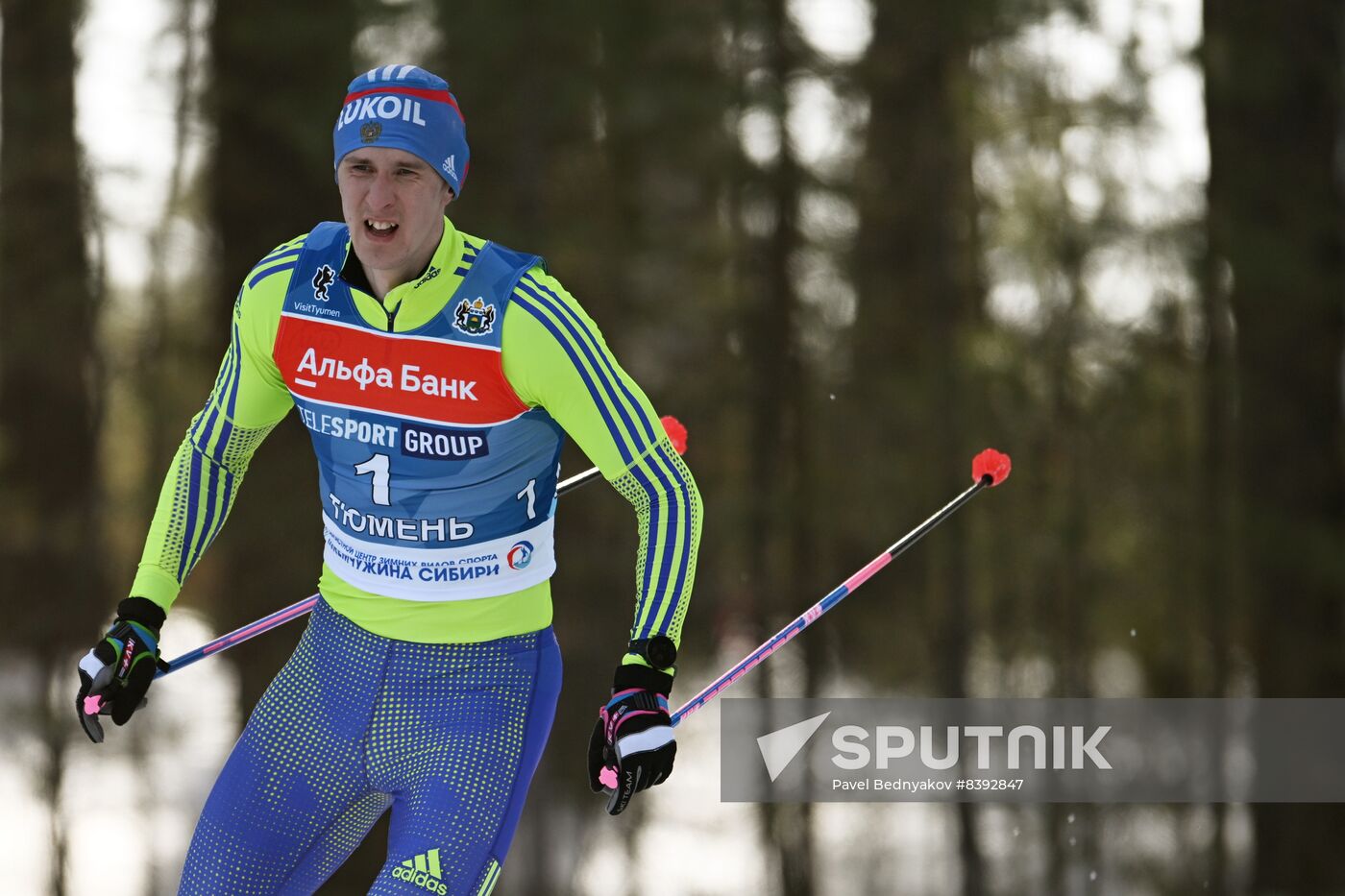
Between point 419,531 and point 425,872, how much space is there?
63 cm

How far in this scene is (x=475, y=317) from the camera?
2768 mm

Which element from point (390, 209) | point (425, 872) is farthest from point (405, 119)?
point (425, 872)

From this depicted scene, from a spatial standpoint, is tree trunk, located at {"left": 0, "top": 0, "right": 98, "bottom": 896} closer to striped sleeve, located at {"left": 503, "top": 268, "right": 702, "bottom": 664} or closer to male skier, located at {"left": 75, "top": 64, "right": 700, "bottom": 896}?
male skier, located at {"left": 75, "top": 64, "right": 700, "bottom": 896}

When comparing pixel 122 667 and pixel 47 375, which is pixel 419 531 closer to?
pixel 122 667

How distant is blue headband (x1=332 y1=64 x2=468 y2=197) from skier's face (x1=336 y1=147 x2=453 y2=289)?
0.9 inches

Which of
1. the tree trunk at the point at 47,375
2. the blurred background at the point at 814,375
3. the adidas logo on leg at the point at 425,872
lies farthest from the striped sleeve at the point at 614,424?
the tree trunk at the point at 47,375

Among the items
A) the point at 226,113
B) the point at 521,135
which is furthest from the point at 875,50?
the point at 226,113

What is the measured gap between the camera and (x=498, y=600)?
2938 millimetres

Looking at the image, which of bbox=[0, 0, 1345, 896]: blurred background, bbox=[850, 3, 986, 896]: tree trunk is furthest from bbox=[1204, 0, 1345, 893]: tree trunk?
bbox=[850, 3, 986, 896]: tree trunk

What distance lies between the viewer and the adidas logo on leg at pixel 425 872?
2592 mm

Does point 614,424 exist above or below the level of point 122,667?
above

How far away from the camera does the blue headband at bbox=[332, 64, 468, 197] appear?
2.77 metres

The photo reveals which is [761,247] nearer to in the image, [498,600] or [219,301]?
[219,301]

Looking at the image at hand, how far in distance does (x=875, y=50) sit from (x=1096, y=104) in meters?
1.21
